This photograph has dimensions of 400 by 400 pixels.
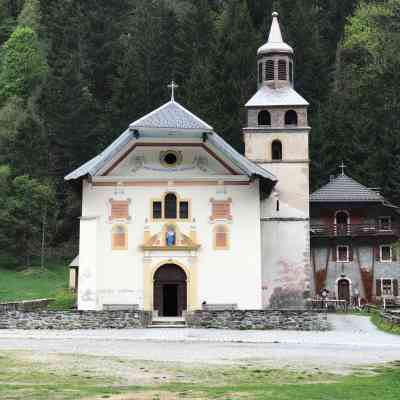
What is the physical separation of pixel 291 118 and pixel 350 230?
30.6ft

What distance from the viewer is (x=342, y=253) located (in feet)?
163

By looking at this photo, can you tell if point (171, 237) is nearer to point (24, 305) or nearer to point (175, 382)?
point (24, 305)

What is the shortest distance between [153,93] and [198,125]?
3153cm

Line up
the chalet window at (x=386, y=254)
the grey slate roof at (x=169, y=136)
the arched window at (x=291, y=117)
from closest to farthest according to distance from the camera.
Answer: the grey slate roof at (x=169, y=136) → the arched window at (x=291, y=117) → the chalet window at (x=386, y=254)

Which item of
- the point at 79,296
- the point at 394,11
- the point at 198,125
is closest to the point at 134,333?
the point at 79,296

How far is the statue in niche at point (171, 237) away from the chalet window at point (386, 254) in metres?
15.7

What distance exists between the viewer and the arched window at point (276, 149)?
141 feet

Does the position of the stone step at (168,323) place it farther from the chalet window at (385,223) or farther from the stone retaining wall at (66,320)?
the chalet window at (385,223)

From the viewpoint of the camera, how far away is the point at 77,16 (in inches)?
3066

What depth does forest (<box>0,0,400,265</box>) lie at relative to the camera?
5931cm

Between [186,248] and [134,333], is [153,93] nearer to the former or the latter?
[186,248]

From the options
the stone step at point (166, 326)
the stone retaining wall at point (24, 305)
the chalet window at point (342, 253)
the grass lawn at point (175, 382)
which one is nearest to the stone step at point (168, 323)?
the stone step at point (166, 326)

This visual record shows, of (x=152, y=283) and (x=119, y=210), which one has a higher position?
(x=119, y=210)

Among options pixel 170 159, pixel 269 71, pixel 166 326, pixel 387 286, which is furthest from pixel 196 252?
pixel 387 286
